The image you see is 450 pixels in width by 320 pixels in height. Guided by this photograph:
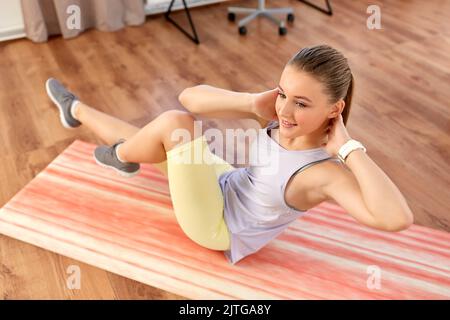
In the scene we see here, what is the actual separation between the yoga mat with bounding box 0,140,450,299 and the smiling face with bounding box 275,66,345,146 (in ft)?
1.92

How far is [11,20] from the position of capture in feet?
9.92

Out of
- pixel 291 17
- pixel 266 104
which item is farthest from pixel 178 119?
pixel 291 17

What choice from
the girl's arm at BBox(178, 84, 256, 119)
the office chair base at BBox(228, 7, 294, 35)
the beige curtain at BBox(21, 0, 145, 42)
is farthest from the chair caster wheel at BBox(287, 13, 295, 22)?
the girl's arm at BBox(178, 84, 256, 119)

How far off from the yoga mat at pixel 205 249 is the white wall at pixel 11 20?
63.2 inches

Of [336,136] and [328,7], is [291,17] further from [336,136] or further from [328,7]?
[336,136]

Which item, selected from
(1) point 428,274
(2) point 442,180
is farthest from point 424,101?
(1) point 428,274

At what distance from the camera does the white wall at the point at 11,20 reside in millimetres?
2975

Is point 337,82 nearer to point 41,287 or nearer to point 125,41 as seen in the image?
point 41,287

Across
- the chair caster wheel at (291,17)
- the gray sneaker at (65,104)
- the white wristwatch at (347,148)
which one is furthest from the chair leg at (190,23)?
the white wristwatch at (347,148)

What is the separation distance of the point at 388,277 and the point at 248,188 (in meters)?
0.63

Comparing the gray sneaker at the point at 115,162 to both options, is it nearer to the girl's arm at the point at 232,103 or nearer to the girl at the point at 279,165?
the girl at the point at 279,165

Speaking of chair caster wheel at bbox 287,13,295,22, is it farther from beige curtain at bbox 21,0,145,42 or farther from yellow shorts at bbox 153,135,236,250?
yellow shorts at bbox 153,135,236,250

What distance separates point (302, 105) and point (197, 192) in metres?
0.40

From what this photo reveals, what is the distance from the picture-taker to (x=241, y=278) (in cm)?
153
